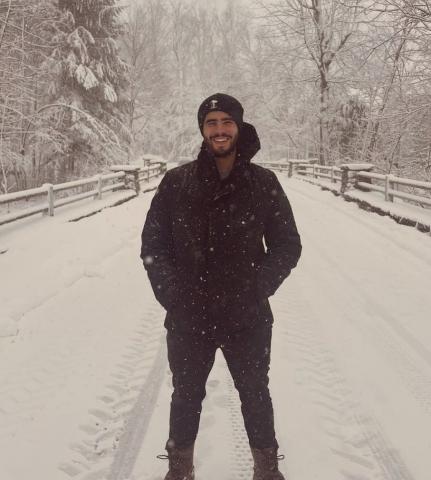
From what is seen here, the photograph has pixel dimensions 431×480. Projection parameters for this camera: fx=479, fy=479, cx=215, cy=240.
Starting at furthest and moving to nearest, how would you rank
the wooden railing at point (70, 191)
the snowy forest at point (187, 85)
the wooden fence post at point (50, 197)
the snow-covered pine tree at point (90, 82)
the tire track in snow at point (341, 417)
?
the snow-covered pine tree at point (90, 82) → the snowy forest at point (187, 85) → the wooden fence post at point (50, 197) → the wooden railing at point (70, 191) → the tire track in snow at point (341, 417)

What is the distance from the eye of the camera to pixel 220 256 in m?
2.32

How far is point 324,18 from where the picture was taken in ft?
84.8

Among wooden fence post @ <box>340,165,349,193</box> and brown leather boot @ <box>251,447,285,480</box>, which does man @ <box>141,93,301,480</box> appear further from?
wooden fence post @ <box>340,165,349,193</box>

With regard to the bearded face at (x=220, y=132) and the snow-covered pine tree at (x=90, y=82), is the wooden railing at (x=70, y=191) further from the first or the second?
the bearded face at (x=220, y=132)

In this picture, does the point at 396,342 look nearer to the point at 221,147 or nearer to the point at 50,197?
the point at 221,147

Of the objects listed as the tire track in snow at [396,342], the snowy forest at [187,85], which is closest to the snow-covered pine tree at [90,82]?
the snowy forest at [187,85]

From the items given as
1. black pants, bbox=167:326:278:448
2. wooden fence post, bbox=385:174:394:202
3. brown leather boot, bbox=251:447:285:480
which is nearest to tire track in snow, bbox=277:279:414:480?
brown leather boot, bbox=251:447:285:480

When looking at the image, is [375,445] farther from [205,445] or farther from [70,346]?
[70,346]

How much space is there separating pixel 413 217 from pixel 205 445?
9.29 metres

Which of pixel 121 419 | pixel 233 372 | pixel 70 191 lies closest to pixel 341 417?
pixel 233 372

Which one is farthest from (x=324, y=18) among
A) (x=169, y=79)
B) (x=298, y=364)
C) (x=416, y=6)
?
(x=298, y=364)

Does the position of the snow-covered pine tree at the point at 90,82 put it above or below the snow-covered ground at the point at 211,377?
above

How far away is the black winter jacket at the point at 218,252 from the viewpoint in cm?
232

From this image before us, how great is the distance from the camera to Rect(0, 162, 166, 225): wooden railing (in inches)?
400
